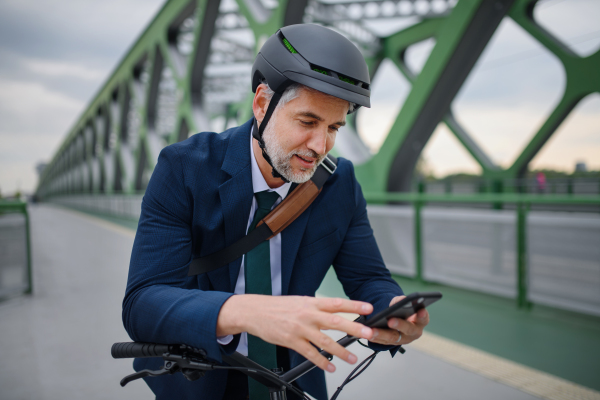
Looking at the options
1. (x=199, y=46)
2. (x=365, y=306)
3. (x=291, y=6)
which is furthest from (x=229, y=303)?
(x=199, y=46)

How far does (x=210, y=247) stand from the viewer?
1229 millimetres

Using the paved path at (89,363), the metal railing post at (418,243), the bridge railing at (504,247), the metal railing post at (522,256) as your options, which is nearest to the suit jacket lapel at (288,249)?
the paved path at (89,363)

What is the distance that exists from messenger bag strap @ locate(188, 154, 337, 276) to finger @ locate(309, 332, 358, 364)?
49cm

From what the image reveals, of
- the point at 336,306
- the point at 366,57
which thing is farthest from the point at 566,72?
the point at 336,306

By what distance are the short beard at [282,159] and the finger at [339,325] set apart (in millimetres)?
528

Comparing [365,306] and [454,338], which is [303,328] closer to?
[365,306]

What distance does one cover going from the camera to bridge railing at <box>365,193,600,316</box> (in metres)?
3.34

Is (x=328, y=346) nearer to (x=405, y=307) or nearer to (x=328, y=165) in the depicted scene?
(x=405, y=307)

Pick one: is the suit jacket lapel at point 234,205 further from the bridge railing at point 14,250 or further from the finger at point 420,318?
the bridge railing at point 14,250

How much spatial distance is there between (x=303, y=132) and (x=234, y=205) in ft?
1.00

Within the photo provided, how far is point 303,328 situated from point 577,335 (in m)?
3.29

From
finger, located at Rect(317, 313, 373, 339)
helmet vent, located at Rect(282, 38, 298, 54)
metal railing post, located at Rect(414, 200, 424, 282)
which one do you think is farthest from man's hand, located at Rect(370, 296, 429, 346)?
metal railing post, located at Rect(414, 200, 424, 282)

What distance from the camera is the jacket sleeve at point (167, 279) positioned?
2.95ft

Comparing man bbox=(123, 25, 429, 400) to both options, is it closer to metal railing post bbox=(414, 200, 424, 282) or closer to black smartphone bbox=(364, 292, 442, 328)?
black smartphone bbox=(364, 292, 442, 328)
